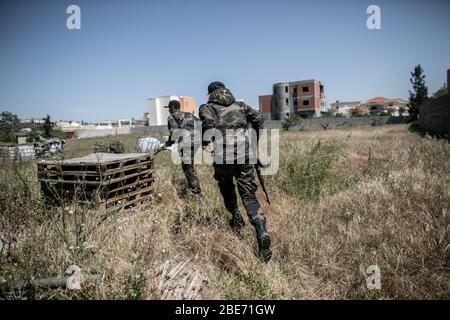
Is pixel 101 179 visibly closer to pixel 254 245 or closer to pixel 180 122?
pixel 254 245

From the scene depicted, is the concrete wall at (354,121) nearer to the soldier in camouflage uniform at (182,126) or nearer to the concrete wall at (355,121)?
the concrete wall at (355,121)

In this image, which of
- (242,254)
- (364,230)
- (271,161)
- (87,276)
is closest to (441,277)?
(364,230)

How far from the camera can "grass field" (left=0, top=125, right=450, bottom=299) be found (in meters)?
2.21

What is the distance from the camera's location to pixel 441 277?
232 cm

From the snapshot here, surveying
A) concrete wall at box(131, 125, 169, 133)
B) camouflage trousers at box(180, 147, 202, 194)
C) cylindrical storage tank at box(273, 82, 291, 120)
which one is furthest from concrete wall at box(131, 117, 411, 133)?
camouflage trousers at box(180, 147, 202, 194)

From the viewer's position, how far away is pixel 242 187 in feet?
10.1

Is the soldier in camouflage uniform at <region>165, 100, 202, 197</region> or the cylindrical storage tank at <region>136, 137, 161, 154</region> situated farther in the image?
the cylindrical storage tank at <region>136, 137, 161, 154</region>

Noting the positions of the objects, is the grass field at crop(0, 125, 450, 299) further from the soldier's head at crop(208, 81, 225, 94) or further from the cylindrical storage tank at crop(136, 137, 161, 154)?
the cylindrical storage tank at crop(136, 137, 161, 154)

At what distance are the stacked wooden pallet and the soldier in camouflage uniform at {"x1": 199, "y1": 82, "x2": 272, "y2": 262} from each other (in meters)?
1.17

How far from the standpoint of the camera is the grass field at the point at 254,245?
2209mm

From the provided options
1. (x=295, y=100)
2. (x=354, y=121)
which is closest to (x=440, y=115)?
(x=354, y=121)

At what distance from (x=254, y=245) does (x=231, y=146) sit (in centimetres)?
104
